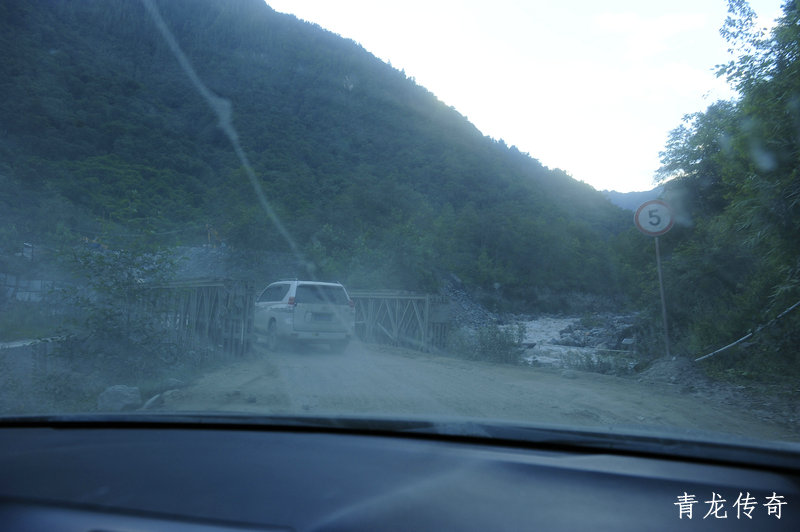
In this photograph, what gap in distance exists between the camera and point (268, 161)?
50.6 m

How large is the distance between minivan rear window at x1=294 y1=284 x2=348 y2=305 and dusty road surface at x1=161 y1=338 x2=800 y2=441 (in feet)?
8.09

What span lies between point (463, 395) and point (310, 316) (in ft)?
22.3

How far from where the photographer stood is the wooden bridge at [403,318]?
16.9 m

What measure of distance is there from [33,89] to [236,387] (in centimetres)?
4600

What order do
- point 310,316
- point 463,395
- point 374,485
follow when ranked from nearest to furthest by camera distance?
point 374,485, point 463,395, point 310,316

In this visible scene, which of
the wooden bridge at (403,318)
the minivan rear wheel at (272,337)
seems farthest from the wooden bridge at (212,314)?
the wooden bridge at (403,318)

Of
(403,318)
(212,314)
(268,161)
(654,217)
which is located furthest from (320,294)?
(268,161)

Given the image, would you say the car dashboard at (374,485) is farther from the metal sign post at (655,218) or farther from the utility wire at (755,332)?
the metal sign post at (655,218)

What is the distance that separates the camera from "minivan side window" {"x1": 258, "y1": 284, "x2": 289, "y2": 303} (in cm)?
1500

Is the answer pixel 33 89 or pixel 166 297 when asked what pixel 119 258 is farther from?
pixel 33 89

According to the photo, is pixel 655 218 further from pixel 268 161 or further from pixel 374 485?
pixel 268 161

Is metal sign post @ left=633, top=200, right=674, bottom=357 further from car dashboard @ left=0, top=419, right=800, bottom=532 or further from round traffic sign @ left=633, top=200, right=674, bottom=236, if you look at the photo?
car dashboard @ left=0, top=419, right=800, bottom=532

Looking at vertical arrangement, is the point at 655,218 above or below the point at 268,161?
Result: below

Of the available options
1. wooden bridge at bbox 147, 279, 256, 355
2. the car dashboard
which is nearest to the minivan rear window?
wooden bridge at bbox 147, 279, 256, 355
